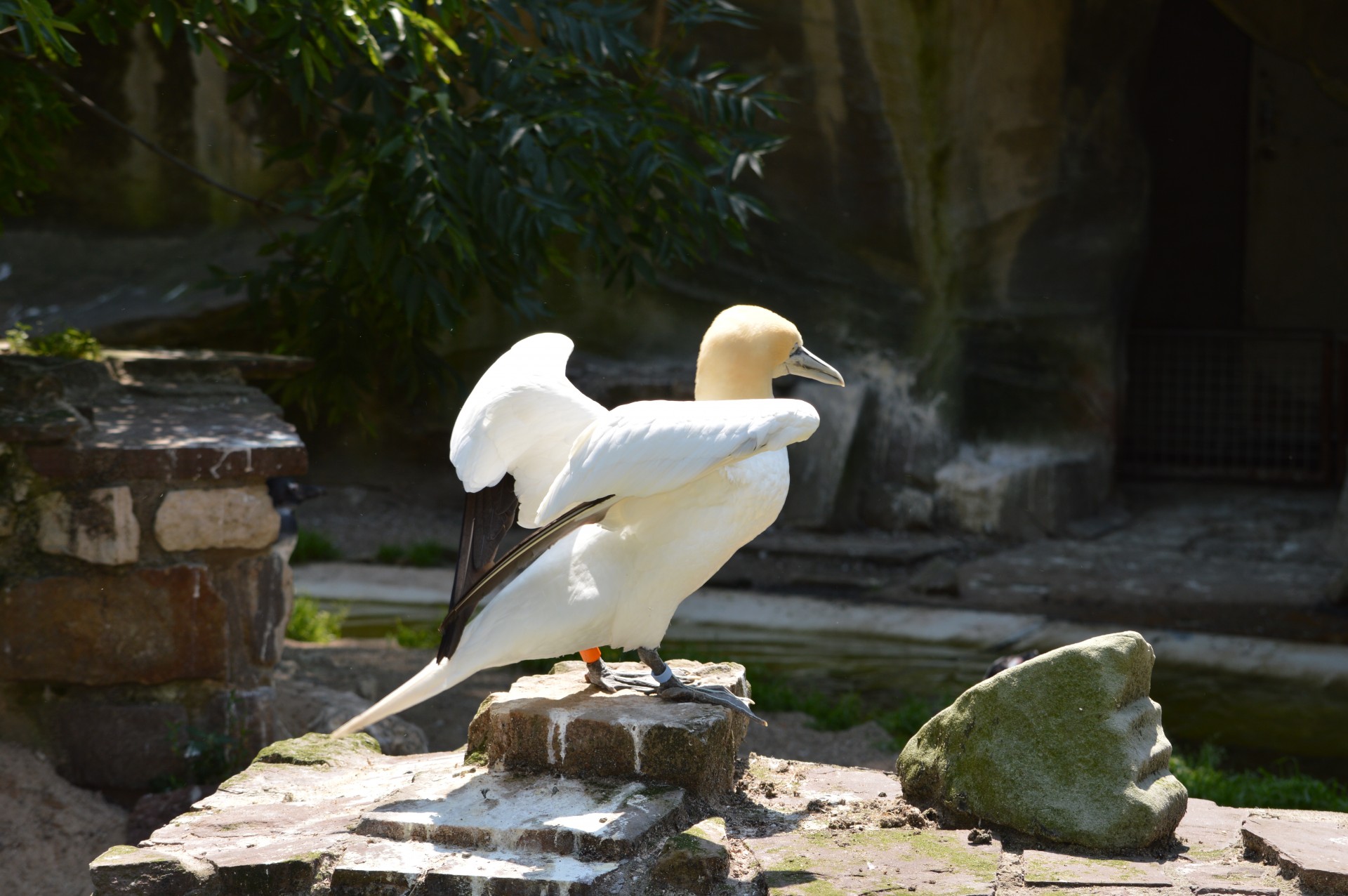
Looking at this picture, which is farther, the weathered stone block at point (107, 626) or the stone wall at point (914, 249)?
the stone wall at point (914, 249)

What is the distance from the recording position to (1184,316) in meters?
10.1

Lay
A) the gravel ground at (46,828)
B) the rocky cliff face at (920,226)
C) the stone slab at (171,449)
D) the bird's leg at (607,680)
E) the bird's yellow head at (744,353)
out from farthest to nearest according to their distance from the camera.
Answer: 1. the rocky cliff face at (920,226)
2. the stone slab at (171,449)
3. the gravel ground at (46,828)
4. the bird's leg at (607,680)
5. the bird's yellow head at (744,353)

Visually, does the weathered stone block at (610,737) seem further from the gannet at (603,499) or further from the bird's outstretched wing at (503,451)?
the bird's outstretched wing at (503,451)

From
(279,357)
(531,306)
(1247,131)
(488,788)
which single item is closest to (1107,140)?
(1247,131)

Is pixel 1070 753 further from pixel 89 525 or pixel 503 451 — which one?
pixel 89 525

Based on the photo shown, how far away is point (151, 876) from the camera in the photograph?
262cm

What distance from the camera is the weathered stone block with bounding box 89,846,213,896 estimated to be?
103 inches

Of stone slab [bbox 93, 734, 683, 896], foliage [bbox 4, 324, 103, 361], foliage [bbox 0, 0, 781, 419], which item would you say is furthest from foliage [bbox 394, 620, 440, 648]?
stone slab [bbox 93, 734, 683, 896]

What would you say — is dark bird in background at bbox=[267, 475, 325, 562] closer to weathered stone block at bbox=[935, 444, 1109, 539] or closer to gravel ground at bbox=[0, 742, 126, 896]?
gravel ground at bbox=[0, 742, 126, 896]

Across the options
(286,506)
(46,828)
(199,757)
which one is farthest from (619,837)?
(286,506)

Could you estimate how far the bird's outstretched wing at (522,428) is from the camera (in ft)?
9.64

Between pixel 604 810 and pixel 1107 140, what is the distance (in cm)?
696

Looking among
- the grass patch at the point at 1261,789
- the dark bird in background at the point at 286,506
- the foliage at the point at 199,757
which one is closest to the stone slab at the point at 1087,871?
the grass patch at the point at 1261,789

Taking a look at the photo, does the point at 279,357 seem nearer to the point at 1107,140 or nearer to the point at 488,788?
the point at 488,788
